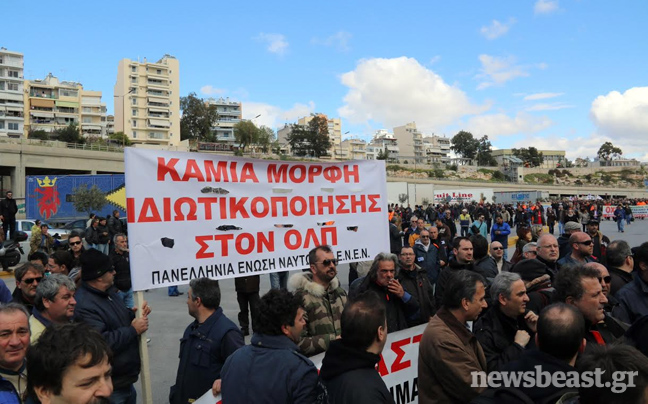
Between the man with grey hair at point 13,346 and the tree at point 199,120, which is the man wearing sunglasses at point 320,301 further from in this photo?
the tree at point 199,120

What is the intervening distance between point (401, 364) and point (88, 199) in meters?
30.8

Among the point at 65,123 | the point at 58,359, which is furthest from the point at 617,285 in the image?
the point at 65,123

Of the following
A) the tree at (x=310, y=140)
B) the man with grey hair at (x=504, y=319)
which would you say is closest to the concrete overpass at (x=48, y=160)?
the tree at (x=310, y=140)

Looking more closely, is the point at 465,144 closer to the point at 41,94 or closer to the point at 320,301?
the point at 41,94

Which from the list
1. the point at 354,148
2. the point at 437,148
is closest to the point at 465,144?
the point at 437,148

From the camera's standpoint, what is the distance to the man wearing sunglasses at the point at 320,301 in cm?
388

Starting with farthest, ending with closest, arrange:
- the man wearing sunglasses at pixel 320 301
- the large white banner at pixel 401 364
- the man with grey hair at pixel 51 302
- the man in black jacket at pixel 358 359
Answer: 1. the large white banner at pixel 401 364
2. the man wearing sunglasses at pixel 320 301
3. the man with grey hair at pixel 51 302
4. the man in black jacket at pixel 358 359

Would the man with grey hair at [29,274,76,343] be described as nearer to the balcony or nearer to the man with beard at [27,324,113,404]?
the man with beard at [27,324,113,404]

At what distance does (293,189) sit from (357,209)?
31.4 inches

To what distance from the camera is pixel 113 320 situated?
148 inches

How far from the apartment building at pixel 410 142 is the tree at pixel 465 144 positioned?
35.1 feet

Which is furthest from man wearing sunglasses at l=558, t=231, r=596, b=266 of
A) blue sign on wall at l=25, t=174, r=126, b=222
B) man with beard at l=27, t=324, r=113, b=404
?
blue sign on wall at l=25, t=174, r=126, b=222

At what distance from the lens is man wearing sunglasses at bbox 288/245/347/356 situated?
388 centimetres

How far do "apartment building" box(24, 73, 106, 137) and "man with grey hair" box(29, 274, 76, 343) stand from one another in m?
97.5
